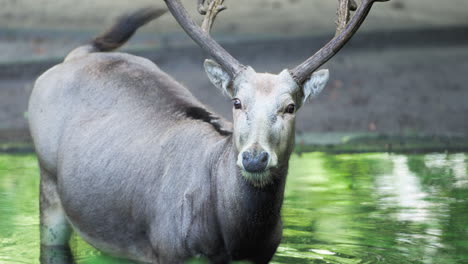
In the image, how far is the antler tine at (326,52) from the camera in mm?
5680

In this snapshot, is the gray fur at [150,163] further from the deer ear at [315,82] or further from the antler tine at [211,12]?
the antler tine at [211,12]

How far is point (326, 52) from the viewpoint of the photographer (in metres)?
5.73

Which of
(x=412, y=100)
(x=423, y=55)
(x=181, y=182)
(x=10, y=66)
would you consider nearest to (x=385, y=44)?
(x=423, y=55)

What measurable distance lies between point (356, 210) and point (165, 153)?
8.11 feet

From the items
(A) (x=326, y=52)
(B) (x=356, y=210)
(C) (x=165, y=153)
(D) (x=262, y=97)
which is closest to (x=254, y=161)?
(D) (x=262, y=97)

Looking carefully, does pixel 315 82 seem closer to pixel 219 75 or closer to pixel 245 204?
pixel 219 75

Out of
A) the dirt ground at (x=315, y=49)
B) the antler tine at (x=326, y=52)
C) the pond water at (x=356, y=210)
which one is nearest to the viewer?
the antler tine at (x=326, y=52)

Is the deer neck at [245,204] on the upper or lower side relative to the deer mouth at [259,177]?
lower

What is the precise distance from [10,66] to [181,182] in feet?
29.3

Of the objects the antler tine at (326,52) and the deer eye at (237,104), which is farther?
the antler tine at (326,52)

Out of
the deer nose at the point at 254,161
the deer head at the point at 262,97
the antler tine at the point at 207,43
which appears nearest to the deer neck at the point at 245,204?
the deer head at the point at 262,97

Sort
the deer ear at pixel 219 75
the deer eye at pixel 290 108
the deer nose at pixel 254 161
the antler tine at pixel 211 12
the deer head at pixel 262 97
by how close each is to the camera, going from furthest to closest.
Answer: the antler tine at pixel 211 12 → the deer ear at pixel 219 75 → the deer eye at pixel 290 108 → the deer head at pixel 262 97 → the deer nose at pixel 254 161

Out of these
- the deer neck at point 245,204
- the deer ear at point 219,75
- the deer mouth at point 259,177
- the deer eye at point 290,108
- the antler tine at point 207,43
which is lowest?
the deer neck at point 245,204

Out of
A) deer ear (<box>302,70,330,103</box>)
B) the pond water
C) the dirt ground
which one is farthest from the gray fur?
the dirt ground
